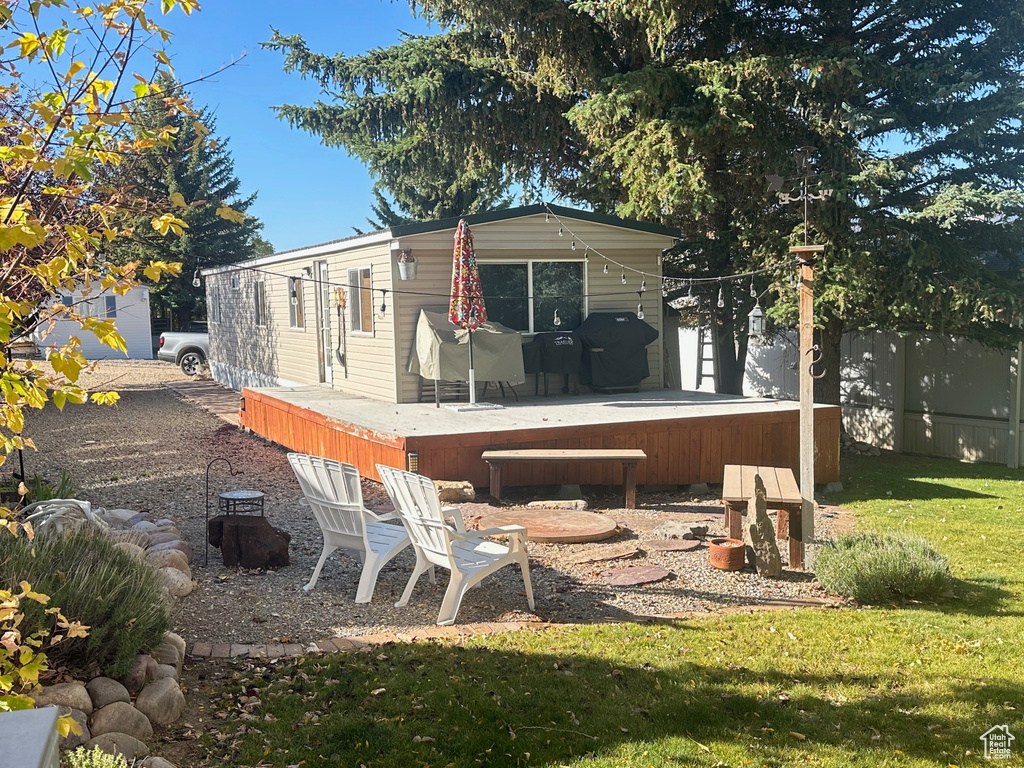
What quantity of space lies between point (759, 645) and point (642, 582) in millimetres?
1364

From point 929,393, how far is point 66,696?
1311cm

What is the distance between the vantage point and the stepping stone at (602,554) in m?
6.56

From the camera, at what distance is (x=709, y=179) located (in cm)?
1304

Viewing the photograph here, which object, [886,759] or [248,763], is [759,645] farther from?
[248,763]

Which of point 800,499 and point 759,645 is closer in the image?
point 759,645

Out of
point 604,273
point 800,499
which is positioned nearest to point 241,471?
point 604,273

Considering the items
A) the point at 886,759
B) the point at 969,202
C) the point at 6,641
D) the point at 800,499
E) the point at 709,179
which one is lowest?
the point at 886,759

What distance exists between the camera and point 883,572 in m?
5.70

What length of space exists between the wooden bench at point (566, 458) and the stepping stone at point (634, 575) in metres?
2.05

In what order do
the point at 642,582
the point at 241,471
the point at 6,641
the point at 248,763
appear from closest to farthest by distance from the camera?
the point at 6,641
the point at 248,763
the point at 642,582
the point at 241,471

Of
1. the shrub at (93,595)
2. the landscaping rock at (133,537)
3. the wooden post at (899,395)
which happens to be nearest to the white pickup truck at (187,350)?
the wooden post at (899,395)

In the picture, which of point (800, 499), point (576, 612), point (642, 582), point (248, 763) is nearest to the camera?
point (248, 763)

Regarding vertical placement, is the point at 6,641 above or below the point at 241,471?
above

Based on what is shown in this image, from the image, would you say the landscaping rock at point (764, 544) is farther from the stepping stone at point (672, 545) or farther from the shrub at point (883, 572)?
the stepping stone at point (672, 545)
